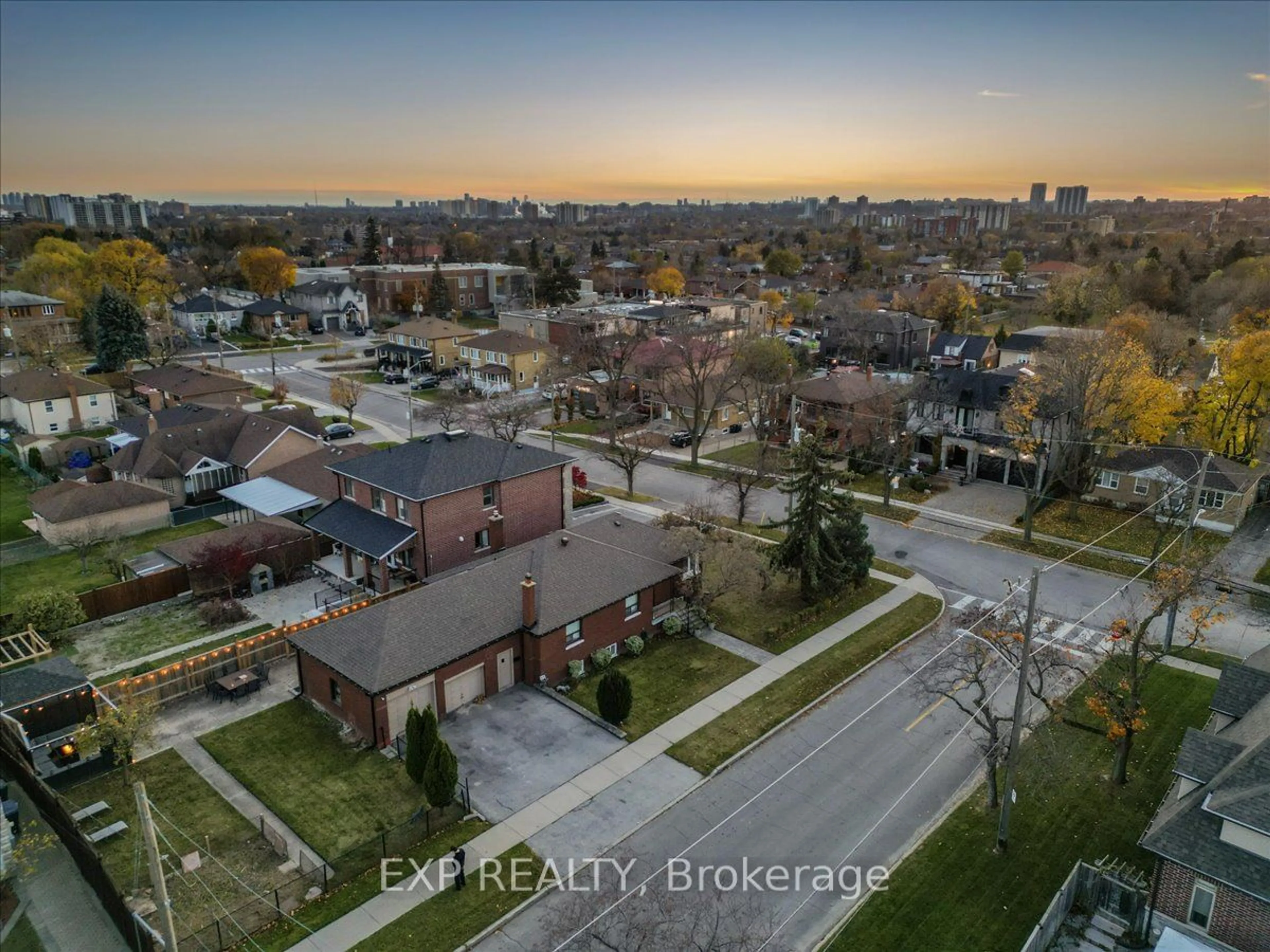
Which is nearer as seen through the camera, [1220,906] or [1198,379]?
[1220,906]

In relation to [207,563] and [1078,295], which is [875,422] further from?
[1078,295]

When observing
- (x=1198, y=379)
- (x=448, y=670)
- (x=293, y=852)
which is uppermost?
(x=1198, y=379)

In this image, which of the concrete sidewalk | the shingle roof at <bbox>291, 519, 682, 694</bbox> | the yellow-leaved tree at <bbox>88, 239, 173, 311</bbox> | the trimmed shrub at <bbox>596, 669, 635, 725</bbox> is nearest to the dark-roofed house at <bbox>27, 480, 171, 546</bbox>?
the shingle roof at <bbox>291, 519, 682, 694</bbox>

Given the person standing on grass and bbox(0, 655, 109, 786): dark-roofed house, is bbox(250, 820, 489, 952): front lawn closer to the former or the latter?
the person standing on grass

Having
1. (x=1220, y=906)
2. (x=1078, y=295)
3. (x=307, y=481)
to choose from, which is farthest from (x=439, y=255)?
(x=1220, y=906)

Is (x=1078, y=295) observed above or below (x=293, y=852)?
above

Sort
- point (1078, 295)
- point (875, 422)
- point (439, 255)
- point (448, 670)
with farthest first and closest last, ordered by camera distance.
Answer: point (439, 255), point (1078, 295), point (875, 422), point (448, 670)

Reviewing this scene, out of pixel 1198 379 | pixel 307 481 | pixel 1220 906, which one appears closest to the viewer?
pixel 1220 906
